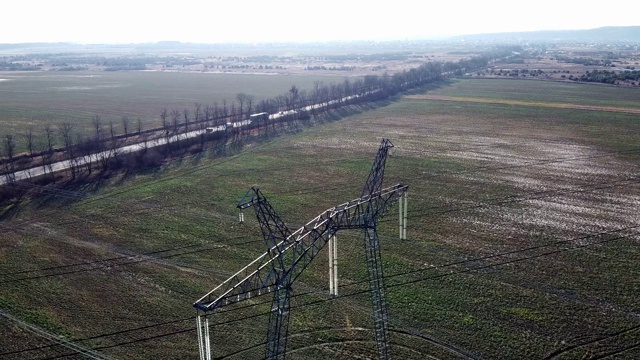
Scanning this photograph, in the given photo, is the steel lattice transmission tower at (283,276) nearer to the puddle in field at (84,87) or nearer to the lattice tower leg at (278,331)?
the lattice tower leg at (278,331)

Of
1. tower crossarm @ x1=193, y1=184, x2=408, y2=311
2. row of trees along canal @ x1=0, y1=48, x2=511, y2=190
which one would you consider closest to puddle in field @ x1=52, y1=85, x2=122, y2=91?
row of trees along canal @ x1=0, y1=48, x2=511, y2=190

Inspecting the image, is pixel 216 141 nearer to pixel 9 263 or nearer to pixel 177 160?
pixel 177 160

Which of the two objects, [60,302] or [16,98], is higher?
[16,98]

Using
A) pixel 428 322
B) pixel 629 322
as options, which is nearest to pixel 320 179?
pixel 428 322

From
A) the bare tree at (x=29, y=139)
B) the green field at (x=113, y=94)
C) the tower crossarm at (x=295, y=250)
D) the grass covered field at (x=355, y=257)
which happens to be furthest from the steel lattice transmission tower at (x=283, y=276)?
the green field at (x=113, y=94)

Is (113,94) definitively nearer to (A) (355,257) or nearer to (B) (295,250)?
(A) (355,257)

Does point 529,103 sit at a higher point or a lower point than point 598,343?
higher

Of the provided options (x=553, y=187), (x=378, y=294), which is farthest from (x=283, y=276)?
(x=553, y=187)
